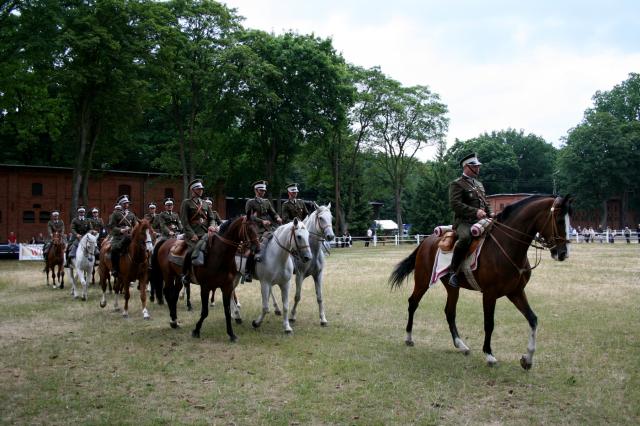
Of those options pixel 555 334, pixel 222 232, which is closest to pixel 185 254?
pixel 222 232

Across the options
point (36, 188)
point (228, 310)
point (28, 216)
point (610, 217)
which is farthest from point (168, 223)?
point (610, 217)

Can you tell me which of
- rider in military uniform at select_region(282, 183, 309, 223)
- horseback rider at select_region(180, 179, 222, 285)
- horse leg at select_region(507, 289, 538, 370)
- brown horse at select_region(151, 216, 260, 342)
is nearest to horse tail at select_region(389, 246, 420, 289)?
horse leg at select_region(507, 289, 538, 370)

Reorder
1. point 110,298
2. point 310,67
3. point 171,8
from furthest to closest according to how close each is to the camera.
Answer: point 310,67 → point 171,8 → point 110,298

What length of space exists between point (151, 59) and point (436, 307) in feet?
98.1

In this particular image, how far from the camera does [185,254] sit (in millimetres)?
12008

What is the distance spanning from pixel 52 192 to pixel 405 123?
126 feet

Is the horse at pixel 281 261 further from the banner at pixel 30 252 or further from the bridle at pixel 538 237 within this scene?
the banner at pixel 30 252

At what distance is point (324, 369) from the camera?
8711 millimetres

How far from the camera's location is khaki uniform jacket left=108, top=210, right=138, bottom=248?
1478cm

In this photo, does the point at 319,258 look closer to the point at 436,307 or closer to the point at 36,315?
the point at 436,307

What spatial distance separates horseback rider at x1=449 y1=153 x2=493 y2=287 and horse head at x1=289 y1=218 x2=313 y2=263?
3146 millimetres

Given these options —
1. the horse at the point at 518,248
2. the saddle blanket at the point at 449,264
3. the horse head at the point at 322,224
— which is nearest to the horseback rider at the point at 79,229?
the horse head at the point at 322,224

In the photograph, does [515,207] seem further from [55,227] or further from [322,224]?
[55,227]

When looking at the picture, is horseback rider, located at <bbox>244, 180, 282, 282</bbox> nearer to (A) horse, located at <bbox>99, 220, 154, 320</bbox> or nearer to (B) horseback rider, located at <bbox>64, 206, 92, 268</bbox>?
(A) horse, located at <bbox>99, 220, 154, 320</bbox>
